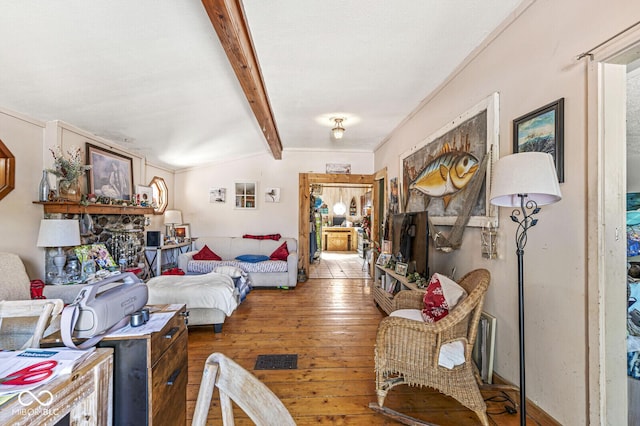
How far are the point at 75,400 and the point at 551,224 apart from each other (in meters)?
2.29

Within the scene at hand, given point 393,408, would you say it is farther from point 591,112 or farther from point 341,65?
point 341,65

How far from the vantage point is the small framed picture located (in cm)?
306

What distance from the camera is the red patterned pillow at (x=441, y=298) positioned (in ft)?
6.12

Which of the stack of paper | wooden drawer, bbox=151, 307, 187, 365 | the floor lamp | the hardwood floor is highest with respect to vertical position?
the floor lamp

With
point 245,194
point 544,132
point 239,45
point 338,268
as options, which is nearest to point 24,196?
point 239,45

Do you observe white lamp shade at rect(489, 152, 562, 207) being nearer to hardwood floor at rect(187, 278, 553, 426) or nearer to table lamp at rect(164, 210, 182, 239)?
hardwood floor at rect(187, 278, 553, 426)

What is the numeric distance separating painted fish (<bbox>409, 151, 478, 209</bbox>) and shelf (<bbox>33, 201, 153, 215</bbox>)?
13.1 feet

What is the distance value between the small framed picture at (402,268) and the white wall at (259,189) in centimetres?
286

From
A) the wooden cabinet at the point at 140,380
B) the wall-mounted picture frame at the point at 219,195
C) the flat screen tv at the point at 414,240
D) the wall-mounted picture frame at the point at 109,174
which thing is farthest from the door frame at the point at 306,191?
the wooden cabinet at the point at 140,380

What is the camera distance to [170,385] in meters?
1.20

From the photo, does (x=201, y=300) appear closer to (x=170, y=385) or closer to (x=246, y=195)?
(x=170, y=385)

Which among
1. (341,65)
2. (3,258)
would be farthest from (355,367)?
(3,258)

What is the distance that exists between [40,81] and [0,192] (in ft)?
3.57

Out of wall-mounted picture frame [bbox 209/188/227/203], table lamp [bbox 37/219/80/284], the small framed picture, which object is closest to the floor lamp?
the small framed picture
